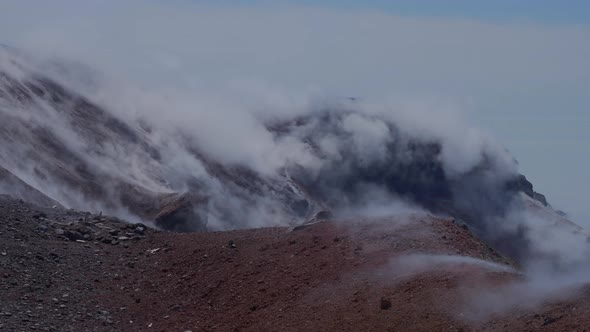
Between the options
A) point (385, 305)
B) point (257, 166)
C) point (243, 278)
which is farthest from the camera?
point (257, 166)

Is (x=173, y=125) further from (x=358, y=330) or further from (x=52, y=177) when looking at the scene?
(x=358, y=330)

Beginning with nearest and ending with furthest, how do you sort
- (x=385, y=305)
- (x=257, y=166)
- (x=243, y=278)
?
(x=385, y=305)
(x=243, y=278)
(x=257, y=166)

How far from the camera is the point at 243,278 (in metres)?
21.5

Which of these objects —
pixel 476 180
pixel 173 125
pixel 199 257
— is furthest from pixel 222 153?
pixel 199 257

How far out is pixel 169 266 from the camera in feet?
76.2

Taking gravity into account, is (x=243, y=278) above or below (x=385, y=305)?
below

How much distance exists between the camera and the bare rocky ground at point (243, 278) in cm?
1738

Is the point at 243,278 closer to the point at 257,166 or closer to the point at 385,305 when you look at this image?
the point at 385,305

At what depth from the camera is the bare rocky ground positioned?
17375mm

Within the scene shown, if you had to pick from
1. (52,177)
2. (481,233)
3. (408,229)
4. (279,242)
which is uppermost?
(481,233)

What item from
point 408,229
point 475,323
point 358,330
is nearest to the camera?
point 475,323

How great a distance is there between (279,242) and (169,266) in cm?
293

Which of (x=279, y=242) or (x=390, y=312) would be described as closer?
(x=390, y=312)

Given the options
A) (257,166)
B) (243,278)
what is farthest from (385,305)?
(257,166)
